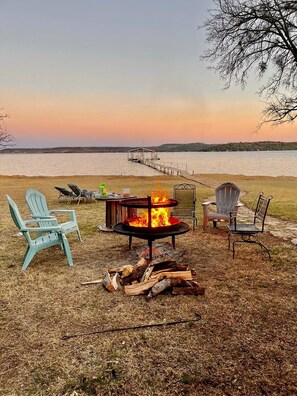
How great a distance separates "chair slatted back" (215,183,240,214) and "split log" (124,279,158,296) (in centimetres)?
381

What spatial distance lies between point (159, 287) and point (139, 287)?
26cm

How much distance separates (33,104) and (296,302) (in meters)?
22.3

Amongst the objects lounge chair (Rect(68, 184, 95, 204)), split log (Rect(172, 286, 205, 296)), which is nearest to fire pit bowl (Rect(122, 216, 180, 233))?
split log (Rect(172, 286, 205, 296))

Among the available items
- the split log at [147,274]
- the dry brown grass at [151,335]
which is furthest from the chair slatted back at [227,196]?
the split log at [147,274]

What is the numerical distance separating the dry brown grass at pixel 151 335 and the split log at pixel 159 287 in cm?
9

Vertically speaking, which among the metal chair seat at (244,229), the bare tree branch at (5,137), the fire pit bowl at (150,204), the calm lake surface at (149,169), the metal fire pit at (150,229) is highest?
the bare tree branch at (5,137)

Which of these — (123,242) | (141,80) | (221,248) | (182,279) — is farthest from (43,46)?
(182,279)

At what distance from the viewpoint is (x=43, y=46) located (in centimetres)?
1481

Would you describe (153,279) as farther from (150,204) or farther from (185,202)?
(185,202)

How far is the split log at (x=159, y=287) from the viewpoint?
12.7 ft

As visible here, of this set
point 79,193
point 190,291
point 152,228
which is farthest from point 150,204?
point 79,193

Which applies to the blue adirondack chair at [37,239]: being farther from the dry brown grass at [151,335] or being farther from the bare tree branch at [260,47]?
the bare tree branch at [260,47]

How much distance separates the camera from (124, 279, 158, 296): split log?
393 centimetres

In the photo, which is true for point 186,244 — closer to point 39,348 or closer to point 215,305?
point 215,305
